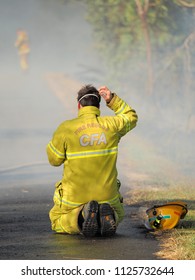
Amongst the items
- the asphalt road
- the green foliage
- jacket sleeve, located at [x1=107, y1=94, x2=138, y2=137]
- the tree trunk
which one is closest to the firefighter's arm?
jacket sleeve, located at [x1=107, y1=94, x2=138, y2=137]

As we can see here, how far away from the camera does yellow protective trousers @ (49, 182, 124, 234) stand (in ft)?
29.9

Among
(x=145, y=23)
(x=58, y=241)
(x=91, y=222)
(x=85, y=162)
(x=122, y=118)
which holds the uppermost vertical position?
(x=145, y=23)

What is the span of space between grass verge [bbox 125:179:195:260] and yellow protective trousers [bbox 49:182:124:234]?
1.35ft

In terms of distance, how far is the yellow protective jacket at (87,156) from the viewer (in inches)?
360

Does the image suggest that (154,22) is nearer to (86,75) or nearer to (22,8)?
(86,75)

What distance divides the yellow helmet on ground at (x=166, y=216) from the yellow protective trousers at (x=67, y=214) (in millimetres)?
310

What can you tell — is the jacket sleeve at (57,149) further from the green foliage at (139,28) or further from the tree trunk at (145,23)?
the green foliage at (139,28)

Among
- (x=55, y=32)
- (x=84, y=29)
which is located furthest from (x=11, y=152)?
(x=55, y=32)

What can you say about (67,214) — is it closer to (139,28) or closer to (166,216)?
(166,216)

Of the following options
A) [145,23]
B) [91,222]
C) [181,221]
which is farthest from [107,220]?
[145,23]

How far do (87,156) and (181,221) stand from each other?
4.51ft

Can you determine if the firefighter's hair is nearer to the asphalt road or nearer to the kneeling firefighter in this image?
the kneeling firefighter

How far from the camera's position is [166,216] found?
9.35 meters

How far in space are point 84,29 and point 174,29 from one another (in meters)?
12.0
